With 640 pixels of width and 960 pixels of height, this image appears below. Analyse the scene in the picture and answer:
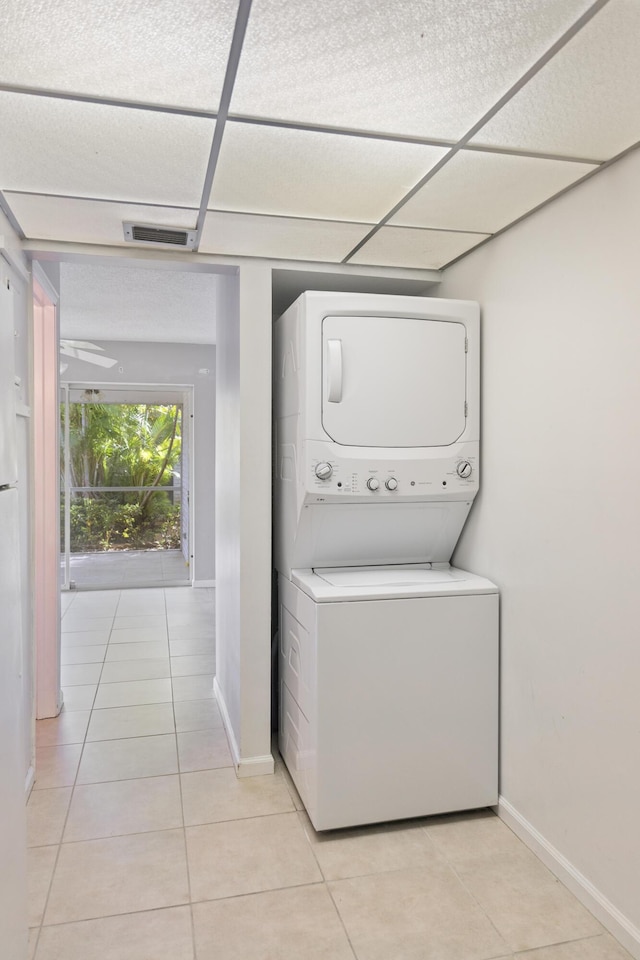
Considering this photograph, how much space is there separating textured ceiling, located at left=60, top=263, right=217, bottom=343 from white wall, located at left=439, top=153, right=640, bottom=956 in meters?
1.89

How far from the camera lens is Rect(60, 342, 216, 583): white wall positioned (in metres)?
6.50

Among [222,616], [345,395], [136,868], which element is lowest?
[136,868]

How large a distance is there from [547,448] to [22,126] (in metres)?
1.80

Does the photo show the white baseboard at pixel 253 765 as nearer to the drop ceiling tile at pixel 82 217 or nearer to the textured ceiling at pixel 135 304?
the drop ceiling tile at pixel 82 217

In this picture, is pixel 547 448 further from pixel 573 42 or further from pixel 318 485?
pixel 573 42

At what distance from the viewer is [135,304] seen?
4.85 meters

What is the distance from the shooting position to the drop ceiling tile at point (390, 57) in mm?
1223

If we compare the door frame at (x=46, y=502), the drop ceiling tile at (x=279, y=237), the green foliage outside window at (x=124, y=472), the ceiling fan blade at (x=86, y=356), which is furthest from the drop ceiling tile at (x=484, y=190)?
the green foliage outside window at (x=124, y=472)

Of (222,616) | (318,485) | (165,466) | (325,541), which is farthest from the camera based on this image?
(165,466)

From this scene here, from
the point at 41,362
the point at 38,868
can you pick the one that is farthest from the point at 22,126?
the point at 38,868

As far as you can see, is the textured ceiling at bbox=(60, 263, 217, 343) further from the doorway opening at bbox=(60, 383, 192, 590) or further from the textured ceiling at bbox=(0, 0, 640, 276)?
the textured ceiling at bbox=(0, 0, 640, 276)

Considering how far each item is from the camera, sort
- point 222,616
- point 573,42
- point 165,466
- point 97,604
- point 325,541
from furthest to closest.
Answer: point 165,466 → point 97,604 → point 222,616 → point 325,541 → point 573,42

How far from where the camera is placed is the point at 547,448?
218 cm

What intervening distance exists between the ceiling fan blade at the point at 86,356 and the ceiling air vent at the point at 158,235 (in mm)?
4184
